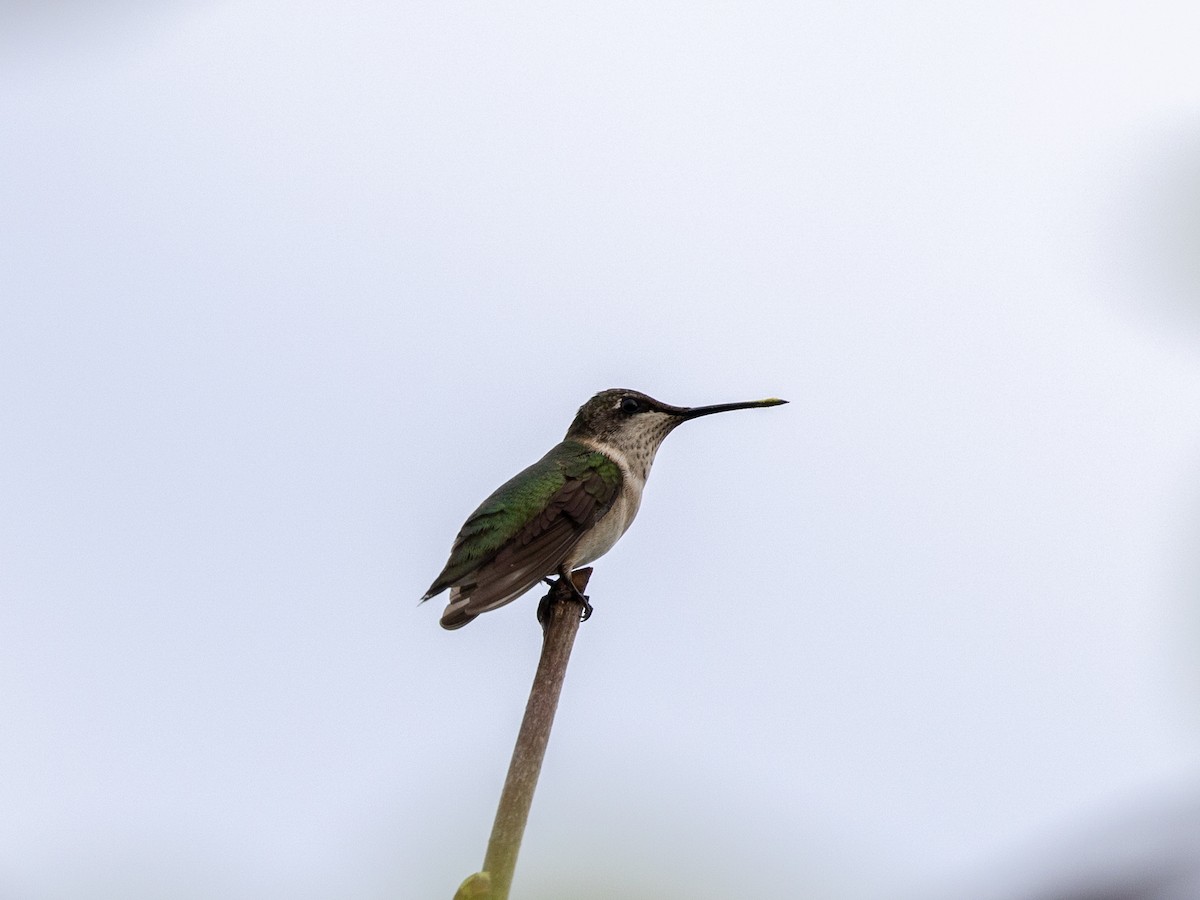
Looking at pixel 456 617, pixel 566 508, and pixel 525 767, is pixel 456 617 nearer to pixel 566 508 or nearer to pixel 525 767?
Answer: pixel 566 508

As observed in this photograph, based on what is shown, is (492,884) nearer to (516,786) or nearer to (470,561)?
(516,786)

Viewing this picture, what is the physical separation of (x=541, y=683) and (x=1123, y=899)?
2.26 meters

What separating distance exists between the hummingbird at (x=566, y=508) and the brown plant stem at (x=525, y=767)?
1.41 m

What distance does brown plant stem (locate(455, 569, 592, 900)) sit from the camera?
3109mm

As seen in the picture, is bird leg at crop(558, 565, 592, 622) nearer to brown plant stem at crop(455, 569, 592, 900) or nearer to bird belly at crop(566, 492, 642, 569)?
bird belly at crop(566, 492, 642, 569)

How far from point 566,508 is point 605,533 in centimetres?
33

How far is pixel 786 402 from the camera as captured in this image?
25.8ft

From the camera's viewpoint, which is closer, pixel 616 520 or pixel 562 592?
pixel 562 592

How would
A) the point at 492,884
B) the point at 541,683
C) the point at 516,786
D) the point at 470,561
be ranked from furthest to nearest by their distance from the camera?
the point at 470,561
the point at 541,683
the point at 516,786
the point at 492,884

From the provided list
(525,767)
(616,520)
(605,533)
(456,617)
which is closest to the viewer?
(525,767)

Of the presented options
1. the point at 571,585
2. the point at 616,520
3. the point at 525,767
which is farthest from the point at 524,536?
the point at 525,767

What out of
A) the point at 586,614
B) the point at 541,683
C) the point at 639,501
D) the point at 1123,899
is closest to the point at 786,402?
the point at 639,501

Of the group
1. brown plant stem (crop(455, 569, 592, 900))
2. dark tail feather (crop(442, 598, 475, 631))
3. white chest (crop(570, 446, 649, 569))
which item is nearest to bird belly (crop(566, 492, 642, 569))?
white chest (crop(570, 446, 649, 569))

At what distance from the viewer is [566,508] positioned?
752cm
